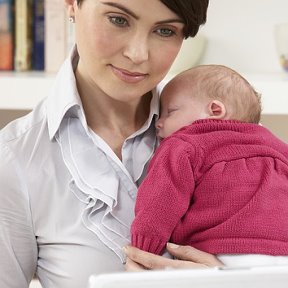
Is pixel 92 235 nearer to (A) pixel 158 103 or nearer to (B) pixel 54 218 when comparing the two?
(B) pixel 54 218

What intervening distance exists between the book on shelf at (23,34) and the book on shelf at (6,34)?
1 centimetres

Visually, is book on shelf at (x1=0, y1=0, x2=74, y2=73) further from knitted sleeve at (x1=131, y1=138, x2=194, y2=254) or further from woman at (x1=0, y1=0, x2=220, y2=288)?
knitted sleeve at (x1=131, y1=138, x2=194, y2=254)

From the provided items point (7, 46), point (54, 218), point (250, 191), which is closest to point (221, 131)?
point (250, 191)

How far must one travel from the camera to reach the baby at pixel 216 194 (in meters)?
1.05

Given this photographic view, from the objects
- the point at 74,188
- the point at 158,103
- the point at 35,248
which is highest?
the point at 158,103

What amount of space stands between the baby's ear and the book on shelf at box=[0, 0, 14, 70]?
915mm

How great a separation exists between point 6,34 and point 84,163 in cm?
83

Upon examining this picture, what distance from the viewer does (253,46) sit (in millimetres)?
2104

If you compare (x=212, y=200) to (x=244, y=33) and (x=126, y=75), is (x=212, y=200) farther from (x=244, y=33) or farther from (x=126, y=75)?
(x=244, y=33)

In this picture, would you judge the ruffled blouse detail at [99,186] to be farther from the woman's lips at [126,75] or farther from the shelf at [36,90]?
the shelf at [36,90]

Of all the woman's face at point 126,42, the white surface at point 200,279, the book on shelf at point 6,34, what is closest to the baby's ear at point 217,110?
the woman's face at point 126,42

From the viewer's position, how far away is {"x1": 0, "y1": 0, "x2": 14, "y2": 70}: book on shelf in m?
1.88

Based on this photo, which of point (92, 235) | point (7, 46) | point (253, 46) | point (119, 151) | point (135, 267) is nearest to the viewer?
point (135, 267)

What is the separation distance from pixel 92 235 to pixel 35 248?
127 millimetres
